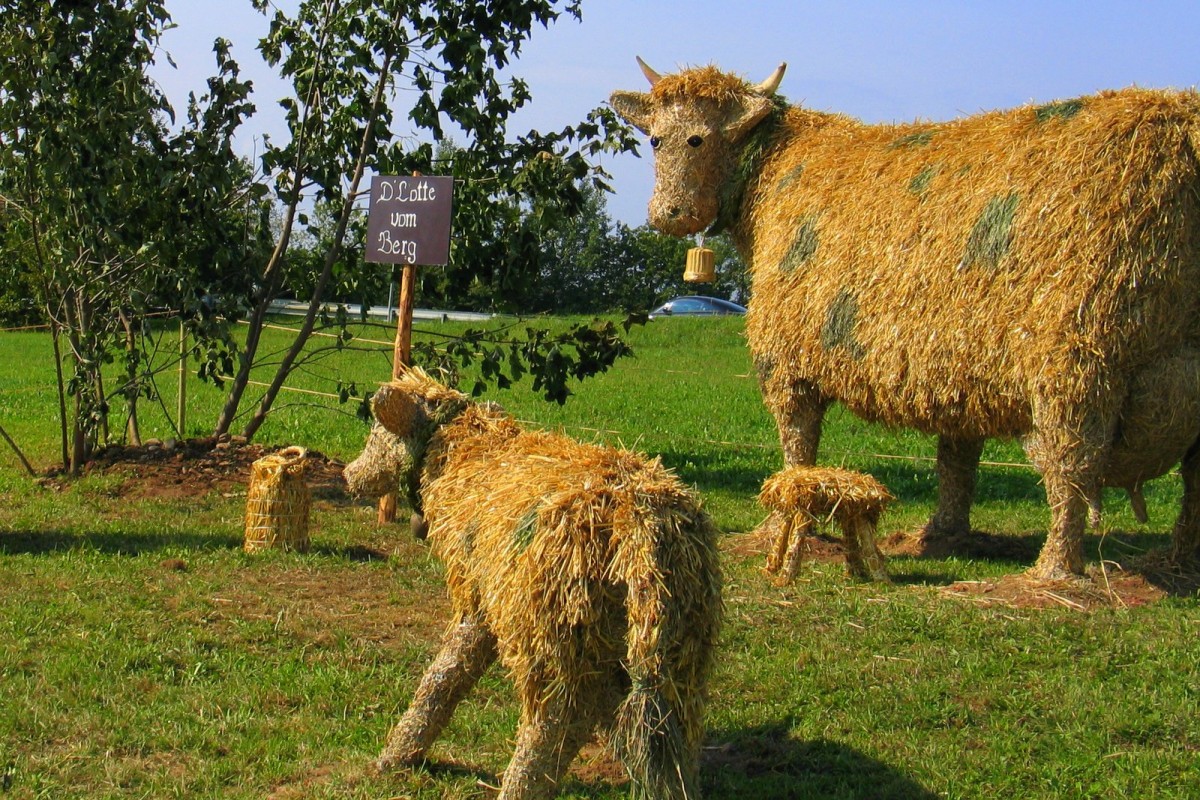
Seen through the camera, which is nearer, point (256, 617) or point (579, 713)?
point (579, 713)

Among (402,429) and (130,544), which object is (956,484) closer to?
(402,429)

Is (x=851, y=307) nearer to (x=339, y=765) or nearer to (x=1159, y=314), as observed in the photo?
(x=1159, y=314)

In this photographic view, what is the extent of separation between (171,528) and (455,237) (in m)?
3.15

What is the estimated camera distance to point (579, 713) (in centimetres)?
390

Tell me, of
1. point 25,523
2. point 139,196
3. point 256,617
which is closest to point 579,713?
point 256,617

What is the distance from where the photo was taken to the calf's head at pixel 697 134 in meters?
8.39

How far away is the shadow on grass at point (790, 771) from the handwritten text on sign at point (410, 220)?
4040 mm

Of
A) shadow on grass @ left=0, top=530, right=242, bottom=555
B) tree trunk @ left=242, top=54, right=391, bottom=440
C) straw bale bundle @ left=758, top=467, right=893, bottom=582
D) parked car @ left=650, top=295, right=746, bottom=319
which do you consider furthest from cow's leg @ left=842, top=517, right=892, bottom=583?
parked car @ left=650, top=295, right=746, bottom=319

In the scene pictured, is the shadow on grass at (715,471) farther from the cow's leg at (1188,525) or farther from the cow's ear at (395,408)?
the cow's ear at (395,408)

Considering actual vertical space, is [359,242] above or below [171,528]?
above

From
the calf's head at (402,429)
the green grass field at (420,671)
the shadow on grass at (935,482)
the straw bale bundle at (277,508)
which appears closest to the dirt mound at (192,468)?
the green grass field at (420,671)

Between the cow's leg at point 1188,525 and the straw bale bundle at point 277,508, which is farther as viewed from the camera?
the straw bale bundle at point 277,508

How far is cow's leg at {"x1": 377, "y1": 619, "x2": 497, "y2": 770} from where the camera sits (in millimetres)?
4422

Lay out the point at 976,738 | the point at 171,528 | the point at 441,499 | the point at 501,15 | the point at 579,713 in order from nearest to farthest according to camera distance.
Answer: the point at 579,713, the point at 441,499, the point at 976,738, the point at 171,528, the point at 501,15
